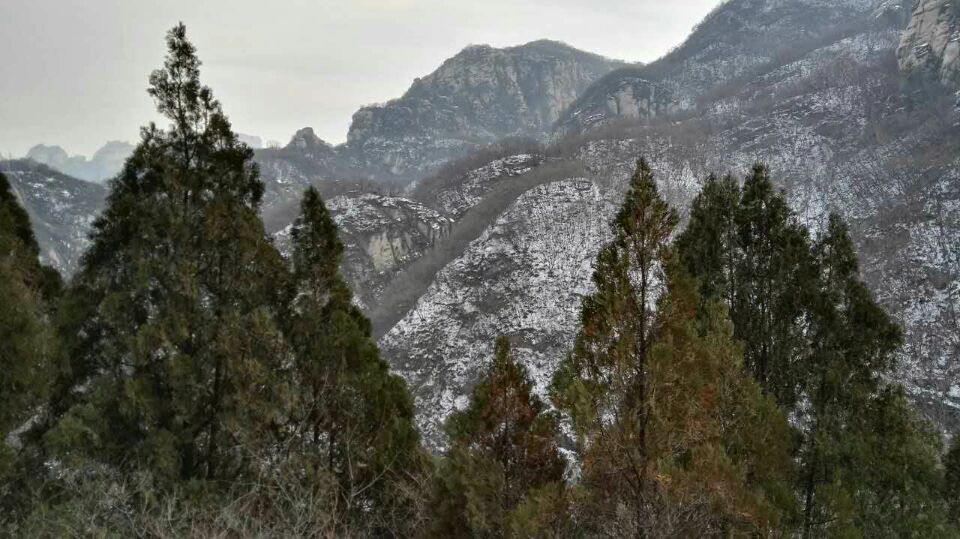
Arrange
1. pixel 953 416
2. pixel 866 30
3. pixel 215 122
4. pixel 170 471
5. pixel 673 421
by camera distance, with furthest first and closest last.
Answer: pixel 866 30
pixel 953 416
pixel 215 122
pixel 170 471
pixel 673 421

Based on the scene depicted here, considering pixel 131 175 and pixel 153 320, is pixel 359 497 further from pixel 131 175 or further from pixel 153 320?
pixel 131 175

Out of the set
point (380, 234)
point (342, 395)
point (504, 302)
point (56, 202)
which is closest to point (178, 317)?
point (342, 395)

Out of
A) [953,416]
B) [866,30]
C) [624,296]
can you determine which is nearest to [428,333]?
[953,416]

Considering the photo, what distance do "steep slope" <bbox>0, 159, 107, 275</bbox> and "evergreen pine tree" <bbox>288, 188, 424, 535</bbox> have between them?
556 feet

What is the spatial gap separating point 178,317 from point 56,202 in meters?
210

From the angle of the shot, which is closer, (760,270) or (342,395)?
(342,395)

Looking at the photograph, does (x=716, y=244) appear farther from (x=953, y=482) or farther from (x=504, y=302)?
(x=504, y=302)

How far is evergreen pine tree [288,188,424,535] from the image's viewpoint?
443 inches

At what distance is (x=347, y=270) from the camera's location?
4326 inches

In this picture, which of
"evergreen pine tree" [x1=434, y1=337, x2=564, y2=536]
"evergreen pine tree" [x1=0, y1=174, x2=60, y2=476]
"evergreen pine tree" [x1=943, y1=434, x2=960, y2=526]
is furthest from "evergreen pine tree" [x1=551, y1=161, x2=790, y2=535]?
"evergreen pine tree" [x1=0, y1=174, x2=60, y2=476]

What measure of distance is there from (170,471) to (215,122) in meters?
7.46

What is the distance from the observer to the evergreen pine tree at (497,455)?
35.7 feet

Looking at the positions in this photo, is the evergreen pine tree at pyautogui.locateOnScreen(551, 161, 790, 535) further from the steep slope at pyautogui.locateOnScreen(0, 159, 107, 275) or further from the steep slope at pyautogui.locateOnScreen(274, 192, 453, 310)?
the steep slope at pyautogui.locateOnScreen(0, 159, 107, 275)

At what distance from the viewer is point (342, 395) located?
11406 mm
